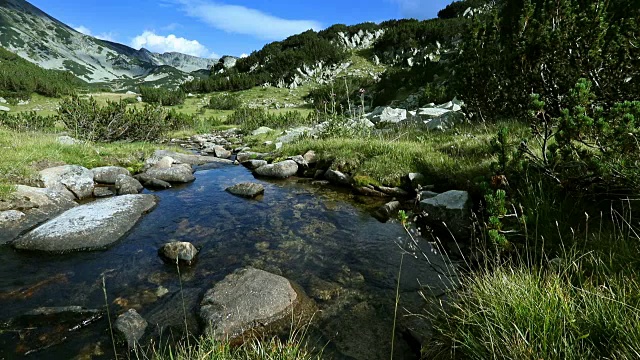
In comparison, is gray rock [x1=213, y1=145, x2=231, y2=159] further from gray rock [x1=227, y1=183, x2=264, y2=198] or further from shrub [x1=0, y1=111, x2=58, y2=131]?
shrub [x1=0, y1=111, x2=58, y2=131]

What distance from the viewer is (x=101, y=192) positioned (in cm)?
881

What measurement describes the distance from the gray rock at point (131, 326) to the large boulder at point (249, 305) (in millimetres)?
598

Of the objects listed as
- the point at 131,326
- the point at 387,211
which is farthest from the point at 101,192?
the point at 387,211

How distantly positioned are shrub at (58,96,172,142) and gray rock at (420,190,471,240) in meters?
14.9

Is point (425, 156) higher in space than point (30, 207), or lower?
lower

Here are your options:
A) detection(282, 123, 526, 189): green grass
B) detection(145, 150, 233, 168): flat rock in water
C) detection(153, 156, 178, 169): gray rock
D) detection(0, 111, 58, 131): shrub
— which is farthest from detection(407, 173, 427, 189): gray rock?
detection(0, 111, 58, 131): shrub

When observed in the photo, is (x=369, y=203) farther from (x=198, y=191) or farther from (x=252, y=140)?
(x=252, y=140)

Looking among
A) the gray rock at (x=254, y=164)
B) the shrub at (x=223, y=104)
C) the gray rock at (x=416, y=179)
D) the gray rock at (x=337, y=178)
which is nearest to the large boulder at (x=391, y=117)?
the gray rock at (x=254, y=164)

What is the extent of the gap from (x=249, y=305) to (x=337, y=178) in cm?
633

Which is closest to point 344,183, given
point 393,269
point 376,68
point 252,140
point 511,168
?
point 393,269

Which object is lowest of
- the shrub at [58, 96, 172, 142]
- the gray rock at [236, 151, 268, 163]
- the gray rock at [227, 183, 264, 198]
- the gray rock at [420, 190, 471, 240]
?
the gray rock at [420, 190, 471, 240]

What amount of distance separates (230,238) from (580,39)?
706 centimetres

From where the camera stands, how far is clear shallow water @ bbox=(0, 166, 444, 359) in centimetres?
334

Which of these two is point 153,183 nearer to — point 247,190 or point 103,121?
point 247,190
